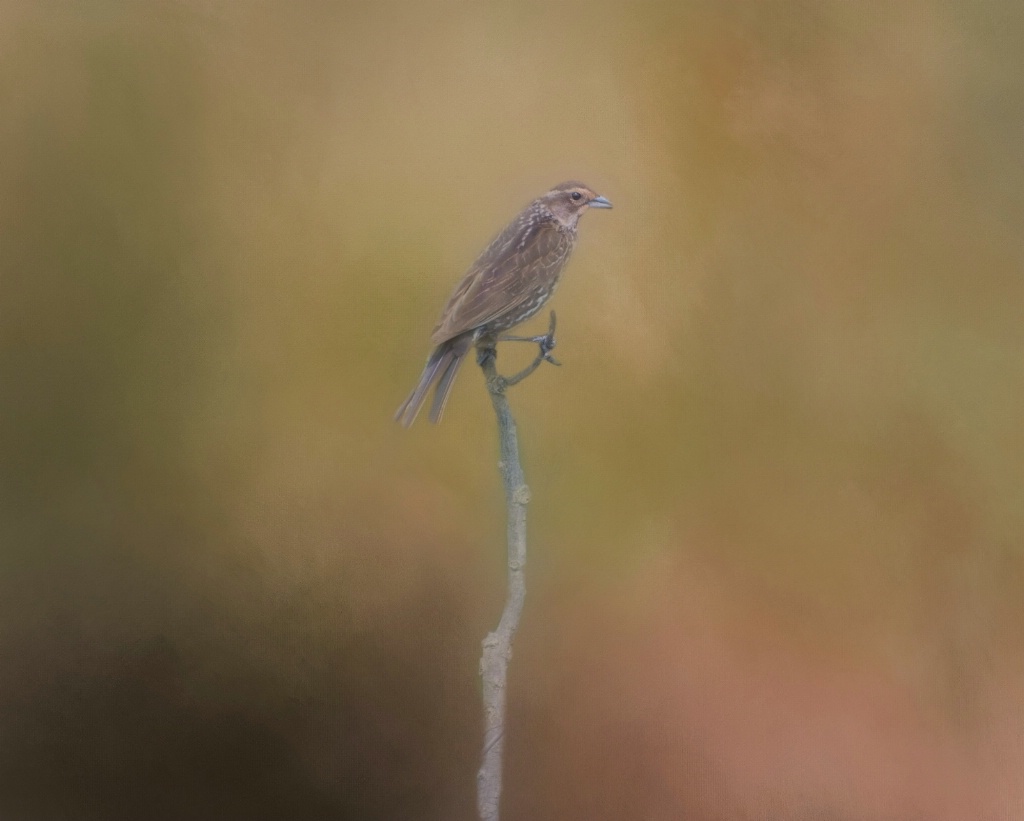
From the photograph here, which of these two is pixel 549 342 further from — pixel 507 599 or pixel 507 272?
pixel 507 599

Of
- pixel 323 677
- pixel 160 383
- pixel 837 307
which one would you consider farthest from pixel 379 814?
pixel 837 307

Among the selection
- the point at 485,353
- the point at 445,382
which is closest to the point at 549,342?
the point at 485,353

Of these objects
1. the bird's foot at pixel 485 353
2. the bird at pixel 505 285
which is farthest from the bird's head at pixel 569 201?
the bird's foot at pixel 485 353

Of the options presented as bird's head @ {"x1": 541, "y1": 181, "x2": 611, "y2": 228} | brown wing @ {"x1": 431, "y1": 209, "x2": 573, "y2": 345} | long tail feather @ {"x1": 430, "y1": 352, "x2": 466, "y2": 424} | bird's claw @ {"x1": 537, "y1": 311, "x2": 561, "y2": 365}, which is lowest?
long tail feather @ {"x1": 430, "y1": 352, "x2": 466, "y2": 424}

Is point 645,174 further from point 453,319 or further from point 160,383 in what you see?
point 160,383

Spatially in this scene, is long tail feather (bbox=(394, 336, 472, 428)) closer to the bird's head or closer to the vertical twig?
the vertical twig

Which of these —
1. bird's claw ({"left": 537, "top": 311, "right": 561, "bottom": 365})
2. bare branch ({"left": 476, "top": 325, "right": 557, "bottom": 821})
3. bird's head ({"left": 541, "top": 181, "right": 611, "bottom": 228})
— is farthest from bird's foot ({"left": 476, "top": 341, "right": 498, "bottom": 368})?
bird's head ({"left": 541, "top": 181, "right": 611, "bottom": 228})

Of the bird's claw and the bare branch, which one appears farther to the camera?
the bird's claw
